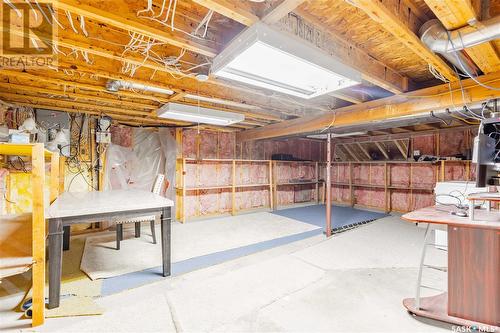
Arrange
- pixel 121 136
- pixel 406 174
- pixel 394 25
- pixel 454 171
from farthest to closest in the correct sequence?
pixel 406 174
pixel 454 171
pixel 121 136
pixel 394 25

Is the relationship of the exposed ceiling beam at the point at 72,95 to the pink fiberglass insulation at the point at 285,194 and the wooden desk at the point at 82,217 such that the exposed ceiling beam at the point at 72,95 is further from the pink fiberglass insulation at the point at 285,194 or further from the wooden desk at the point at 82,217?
the pink fiberglass insulation at the point at 285,194

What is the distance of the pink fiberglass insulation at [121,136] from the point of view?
4.53 metres

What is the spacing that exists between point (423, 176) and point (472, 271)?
4.74m

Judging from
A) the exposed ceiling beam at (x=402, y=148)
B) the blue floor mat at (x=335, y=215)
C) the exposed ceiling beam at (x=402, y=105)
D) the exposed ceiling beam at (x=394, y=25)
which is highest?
the exposed ceiling beam at (x=394, y=25)

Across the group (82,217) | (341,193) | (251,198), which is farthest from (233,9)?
(341,193)

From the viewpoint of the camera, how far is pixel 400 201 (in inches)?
232

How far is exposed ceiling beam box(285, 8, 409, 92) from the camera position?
1.75 meters

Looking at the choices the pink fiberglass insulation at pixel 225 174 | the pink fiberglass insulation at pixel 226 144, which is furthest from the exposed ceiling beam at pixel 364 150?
the pink fiberglass insulation at pixel 225 174

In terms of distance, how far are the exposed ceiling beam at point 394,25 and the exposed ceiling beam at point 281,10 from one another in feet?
1.01

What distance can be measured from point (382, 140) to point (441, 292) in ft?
15.7

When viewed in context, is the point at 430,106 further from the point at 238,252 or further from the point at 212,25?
the point at 238,252

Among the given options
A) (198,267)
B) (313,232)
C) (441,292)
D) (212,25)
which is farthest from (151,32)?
(313,232)

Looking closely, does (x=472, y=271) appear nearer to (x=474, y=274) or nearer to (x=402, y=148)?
(x=474, y=274)

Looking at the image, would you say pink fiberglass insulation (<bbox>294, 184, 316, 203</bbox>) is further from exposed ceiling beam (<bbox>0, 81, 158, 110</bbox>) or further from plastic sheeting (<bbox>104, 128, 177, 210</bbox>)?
exposed ceiling beam (<bbox>0, 81, 158, 110</bbox>)
